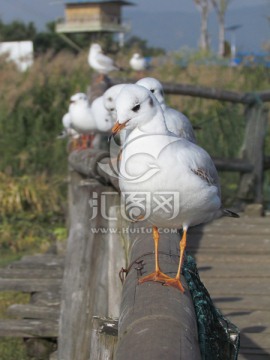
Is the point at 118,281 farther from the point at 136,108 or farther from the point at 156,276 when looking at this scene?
the point at 156,276

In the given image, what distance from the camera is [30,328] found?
6.07m

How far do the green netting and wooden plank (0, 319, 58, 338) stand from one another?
314 centimetres

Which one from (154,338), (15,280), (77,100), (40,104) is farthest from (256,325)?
(40,104)

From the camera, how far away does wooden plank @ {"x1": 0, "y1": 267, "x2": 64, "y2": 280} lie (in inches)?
287

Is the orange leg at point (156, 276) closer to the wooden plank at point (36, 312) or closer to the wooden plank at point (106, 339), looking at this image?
the wooden plank at point (106, 339)

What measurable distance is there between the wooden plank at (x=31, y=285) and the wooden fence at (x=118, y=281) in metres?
1.00

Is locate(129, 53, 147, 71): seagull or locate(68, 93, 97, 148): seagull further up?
locate(68, 93, 97, 148): seagull

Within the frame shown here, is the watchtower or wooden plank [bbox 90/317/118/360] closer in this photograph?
wooden plank [bbox 90/317/118/360]

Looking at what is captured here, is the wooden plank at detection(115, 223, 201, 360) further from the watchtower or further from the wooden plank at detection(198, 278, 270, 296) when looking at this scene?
the watchtower

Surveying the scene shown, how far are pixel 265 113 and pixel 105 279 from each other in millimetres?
4616

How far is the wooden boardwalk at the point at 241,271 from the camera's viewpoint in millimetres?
4453

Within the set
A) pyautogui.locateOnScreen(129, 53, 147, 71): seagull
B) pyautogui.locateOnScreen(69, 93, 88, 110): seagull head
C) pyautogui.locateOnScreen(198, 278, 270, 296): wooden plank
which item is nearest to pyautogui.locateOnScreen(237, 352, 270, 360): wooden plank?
pyautogui.locateOnScreen(198, 278, 270, 296): wooden plank

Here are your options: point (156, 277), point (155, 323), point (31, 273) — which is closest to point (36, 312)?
point (31, 273)

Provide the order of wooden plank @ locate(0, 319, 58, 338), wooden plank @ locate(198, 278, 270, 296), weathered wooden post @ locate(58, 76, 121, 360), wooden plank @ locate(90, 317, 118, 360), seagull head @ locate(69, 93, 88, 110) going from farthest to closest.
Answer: seagull head @ locate(69, 93, 88, 110)
wooden plank @ locate(0, 319, 58, 338)
wooden plank @ locate(198, 278, 270, 296)
weathered wooden post @ locate(58, 76, 121, 360)
wooden plank @ locate(90, 317, 118, 360)
